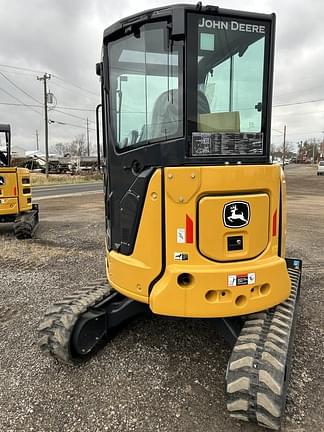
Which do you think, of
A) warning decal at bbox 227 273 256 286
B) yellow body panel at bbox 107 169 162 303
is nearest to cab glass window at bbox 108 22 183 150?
yellow body panel at bbox 107 169 162 303

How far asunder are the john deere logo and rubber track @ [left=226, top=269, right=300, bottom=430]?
83 cm

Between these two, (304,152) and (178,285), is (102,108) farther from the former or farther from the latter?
(304,152)

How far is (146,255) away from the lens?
3.09 meters

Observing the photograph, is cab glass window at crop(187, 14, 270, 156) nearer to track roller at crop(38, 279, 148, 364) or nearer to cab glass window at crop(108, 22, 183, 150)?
cab glass window at crop(108, 22, 183, 150)

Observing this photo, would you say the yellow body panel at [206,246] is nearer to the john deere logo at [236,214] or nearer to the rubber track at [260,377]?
the john deere logo at [236,214]

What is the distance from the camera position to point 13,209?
9000 millimetres

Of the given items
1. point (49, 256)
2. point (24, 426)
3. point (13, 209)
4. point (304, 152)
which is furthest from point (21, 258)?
point (304, 152)

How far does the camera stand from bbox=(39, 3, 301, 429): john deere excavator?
9.48 ft

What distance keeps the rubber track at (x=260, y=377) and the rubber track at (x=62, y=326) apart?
4.54 ft

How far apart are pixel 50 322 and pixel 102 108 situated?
6.46 ft

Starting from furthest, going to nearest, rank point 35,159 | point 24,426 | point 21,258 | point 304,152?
point 304,152, point 35,159, point 21,258, point 24,426

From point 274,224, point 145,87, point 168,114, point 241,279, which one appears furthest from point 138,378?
point 145,87

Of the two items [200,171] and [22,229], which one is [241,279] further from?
[22,229]

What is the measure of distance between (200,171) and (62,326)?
1.74 m
